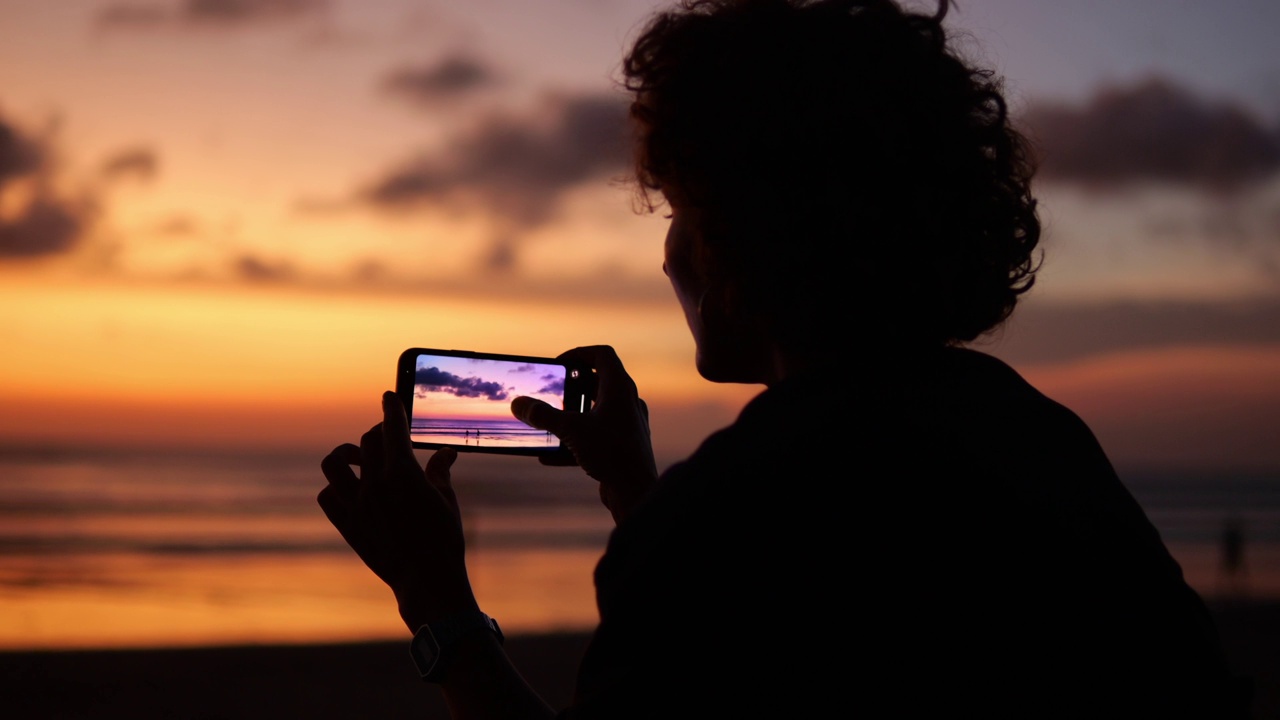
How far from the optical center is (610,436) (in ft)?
6.33

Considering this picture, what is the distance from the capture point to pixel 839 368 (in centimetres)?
120

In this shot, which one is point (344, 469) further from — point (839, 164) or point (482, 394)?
point (839, 164)

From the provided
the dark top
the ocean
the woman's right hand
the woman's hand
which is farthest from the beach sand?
the dark top

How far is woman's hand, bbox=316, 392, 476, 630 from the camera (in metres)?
1.60

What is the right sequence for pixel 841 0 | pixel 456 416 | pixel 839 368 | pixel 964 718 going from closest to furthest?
pixel 964 718 → pixel 839 368 → pixel 841 0 → pixel 456 416

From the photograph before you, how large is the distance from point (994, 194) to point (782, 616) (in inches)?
26.9

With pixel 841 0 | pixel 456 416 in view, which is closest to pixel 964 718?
pixel 841 0

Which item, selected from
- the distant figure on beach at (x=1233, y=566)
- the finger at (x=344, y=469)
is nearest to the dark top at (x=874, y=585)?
the finger at (x=344, y=469)

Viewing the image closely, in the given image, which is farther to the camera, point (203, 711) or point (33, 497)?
point (33, 497)

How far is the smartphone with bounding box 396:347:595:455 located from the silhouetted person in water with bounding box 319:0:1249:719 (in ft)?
1.86

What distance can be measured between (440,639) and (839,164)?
2.72ft

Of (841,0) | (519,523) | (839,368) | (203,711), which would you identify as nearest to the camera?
(839,368)

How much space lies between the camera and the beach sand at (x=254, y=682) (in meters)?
7.67

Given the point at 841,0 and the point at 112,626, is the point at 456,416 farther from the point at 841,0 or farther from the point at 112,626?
the point at 112,626
